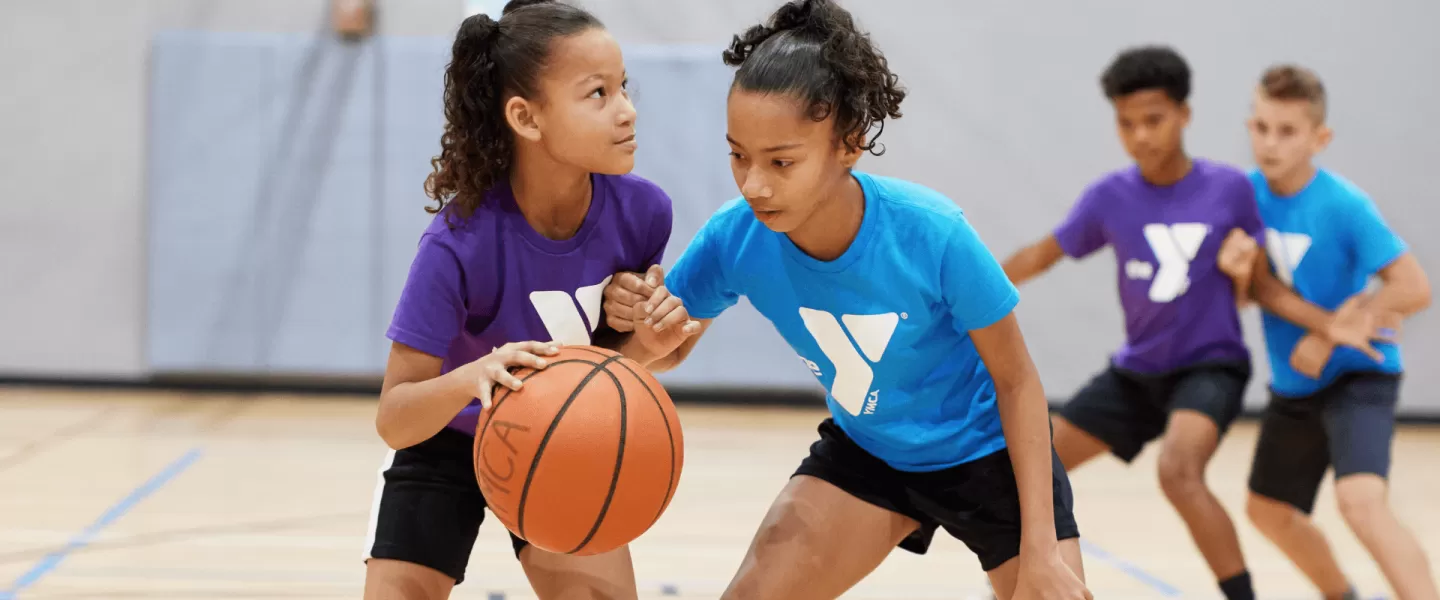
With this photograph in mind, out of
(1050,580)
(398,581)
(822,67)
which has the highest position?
(822,67)

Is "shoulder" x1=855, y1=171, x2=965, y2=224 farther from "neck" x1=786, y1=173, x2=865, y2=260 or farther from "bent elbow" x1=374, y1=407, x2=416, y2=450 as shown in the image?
"bent elbow" x1=374, y1=407, x2=416, y2=450

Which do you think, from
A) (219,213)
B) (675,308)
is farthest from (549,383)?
(219,213)

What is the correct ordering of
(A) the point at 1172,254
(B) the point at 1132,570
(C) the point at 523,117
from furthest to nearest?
(B) the point at 1132,570, (A) the point at 1172,254, (C) the point at 523,117

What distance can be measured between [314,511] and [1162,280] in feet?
10.6

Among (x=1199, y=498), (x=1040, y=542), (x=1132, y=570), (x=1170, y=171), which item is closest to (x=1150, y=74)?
(x=1170, y=171)

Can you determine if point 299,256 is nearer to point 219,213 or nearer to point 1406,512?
point 219,213

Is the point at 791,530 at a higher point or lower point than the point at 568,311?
lower

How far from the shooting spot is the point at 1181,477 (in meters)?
3.61

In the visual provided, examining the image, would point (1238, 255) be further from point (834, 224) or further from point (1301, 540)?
point (834, 224)

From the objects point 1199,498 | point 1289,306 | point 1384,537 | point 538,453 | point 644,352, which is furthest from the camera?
point 1289,306

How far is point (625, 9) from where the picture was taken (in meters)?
7.23

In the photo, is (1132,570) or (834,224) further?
(1132,570)

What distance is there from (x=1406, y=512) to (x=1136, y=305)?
7.27 feet

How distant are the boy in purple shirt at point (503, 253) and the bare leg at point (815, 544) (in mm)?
311
